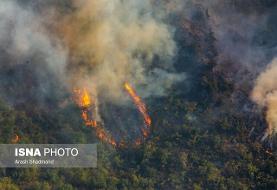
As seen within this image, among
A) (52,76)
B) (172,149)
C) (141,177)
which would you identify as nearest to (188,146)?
(172,149)

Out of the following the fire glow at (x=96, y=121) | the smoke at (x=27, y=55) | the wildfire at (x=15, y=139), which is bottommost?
the wildfire at (x=15, y=139)

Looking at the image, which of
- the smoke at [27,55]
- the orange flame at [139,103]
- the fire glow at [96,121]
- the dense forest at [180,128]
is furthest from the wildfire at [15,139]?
the orange flame at [139,103]

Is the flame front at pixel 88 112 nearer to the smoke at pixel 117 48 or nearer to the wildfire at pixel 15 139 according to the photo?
the smoke at pixel 117 48

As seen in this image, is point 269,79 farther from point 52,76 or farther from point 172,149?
point 52,76

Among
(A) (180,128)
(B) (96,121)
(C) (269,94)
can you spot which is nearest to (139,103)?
(B) (96,121)

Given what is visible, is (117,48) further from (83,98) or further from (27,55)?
(27,55)

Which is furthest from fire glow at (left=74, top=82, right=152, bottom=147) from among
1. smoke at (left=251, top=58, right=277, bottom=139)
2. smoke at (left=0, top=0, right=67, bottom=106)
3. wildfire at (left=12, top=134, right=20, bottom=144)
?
smoke at (left=251, top=58, right=277, bottom=139)
